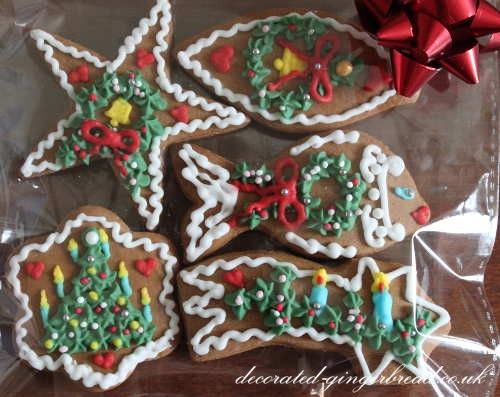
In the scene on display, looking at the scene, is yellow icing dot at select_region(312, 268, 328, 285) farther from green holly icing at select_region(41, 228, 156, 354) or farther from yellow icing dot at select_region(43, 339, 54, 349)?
yellow icing dot at select_region(43, 339, 54, 349)

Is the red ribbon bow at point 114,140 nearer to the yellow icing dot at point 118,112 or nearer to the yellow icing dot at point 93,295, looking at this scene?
the yellow icing dot at point 118,112

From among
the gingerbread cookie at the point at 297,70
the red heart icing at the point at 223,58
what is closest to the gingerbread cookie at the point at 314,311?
the gingerbread cookie at the point at 297,70

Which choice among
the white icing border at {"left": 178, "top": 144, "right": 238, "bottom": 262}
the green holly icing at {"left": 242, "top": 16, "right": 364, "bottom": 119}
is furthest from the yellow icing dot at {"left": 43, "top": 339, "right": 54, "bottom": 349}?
the green holly icing at {"left": 242, "top": 16, "right": 364, "bottom": 119}

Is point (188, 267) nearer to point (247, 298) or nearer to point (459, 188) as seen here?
point (247, 298)

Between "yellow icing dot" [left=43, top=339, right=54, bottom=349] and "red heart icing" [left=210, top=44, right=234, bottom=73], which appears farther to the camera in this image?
"red heart icing" [left=210, top=44, right=234, bottom=73]

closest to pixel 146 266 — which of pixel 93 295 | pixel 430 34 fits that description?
pixel 93 295

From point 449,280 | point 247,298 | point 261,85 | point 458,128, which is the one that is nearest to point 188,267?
point 247,298

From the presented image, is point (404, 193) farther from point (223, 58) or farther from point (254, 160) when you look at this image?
point (223, 58)
